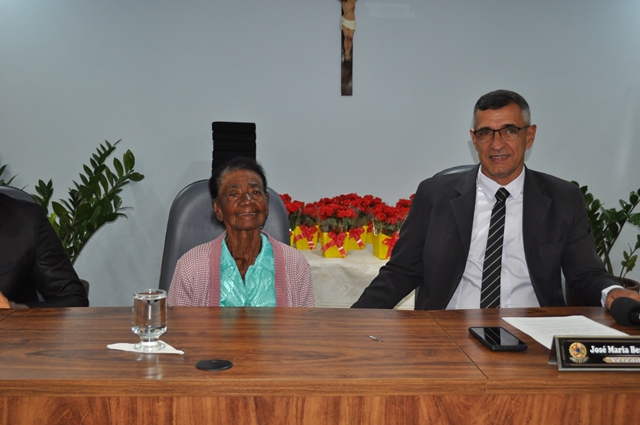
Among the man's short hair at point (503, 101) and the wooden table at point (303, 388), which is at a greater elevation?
the man's short hair at point (503, 101)

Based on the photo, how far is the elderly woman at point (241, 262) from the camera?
7.23 feet

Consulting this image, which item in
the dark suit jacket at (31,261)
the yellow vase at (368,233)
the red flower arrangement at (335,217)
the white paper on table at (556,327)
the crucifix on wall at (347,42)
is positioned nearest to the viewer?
the white paper on table at (556,327)

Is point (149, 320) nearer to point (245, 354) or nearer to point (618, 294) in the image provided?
point (245, 354)

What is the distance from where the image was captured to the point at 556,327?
5.37 feet

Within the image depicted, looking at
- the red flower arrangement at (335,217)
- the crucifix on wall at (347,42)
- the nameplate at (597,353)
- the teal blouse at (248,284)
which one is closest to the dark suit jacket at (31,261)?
the teal blouse at (248,284)

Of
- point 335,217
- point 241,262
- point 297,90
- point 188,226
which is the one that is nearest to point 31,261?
point 188,226

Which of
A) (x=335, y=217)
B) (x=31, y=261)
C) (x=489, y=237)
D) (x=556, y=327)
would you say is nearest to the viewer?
(x=556, y=327)

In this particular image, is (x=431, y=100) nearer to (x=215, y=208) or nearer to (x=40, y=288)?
(x=215, y=208)

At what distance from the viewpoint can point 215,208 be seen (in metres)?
2.33

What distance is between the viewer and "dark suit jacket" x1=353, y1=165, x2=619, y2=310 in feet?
7.40

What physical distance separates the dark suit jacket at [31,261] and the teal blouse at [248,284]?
498 mm

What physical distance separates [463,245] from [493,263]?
125mm

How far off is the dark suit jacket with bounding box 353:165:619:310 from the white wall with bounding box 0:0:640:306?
2286 mm

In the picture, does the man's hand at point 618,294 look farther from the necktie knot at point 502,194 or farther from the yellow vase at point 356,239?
the yellow vase at point 356,239
